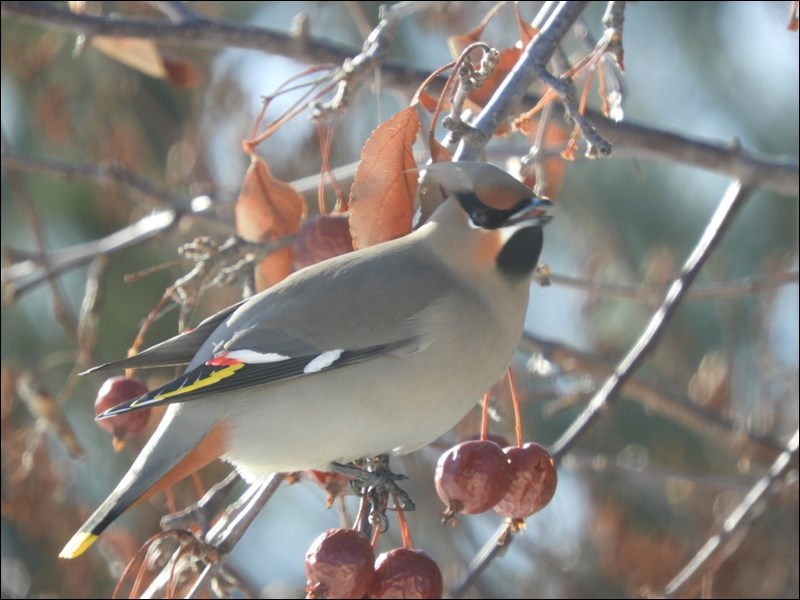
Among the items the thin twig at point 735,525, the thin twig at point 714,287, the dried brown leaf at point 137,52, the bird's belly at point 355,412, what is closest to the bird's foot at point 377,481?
the bird's belly at point 355,412

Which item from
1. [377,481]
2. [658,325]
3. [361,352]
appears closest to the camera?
[377,481]

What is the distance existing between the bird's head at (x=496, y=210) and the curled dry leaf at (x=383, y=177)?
0.21 feet

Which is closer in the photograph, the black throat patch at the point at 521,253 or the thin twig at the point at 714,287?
the black throat patch at the point at 521,253

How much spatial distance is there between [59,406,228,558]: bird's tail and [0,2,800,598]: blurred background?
3.62 feet

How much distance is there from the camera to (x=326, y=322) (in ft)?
8.49

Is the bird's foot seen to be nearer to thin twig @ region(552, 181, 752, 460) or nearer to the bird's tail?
the bird's tail

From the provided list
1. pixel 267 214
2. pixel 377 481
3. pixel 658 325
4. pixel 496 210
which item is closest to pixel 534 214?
pixel 496 210

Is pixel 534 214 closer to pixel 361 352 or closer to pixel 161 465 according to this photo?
pixel 361 352

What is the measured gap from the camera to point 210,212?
3797 millimetres

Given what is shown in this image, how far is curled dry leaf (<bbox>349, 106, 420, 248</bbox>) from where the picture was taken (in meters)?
2.61

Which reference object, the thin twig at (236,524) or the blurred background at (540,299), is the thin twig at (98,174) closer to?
the blurred background at (540,299)

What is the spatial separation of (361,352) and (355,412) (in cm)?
14

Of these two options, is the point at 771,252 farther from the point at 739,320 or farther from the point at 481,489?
the point at 481,489

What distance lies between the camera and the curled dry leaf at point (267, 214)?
3.08 meters
